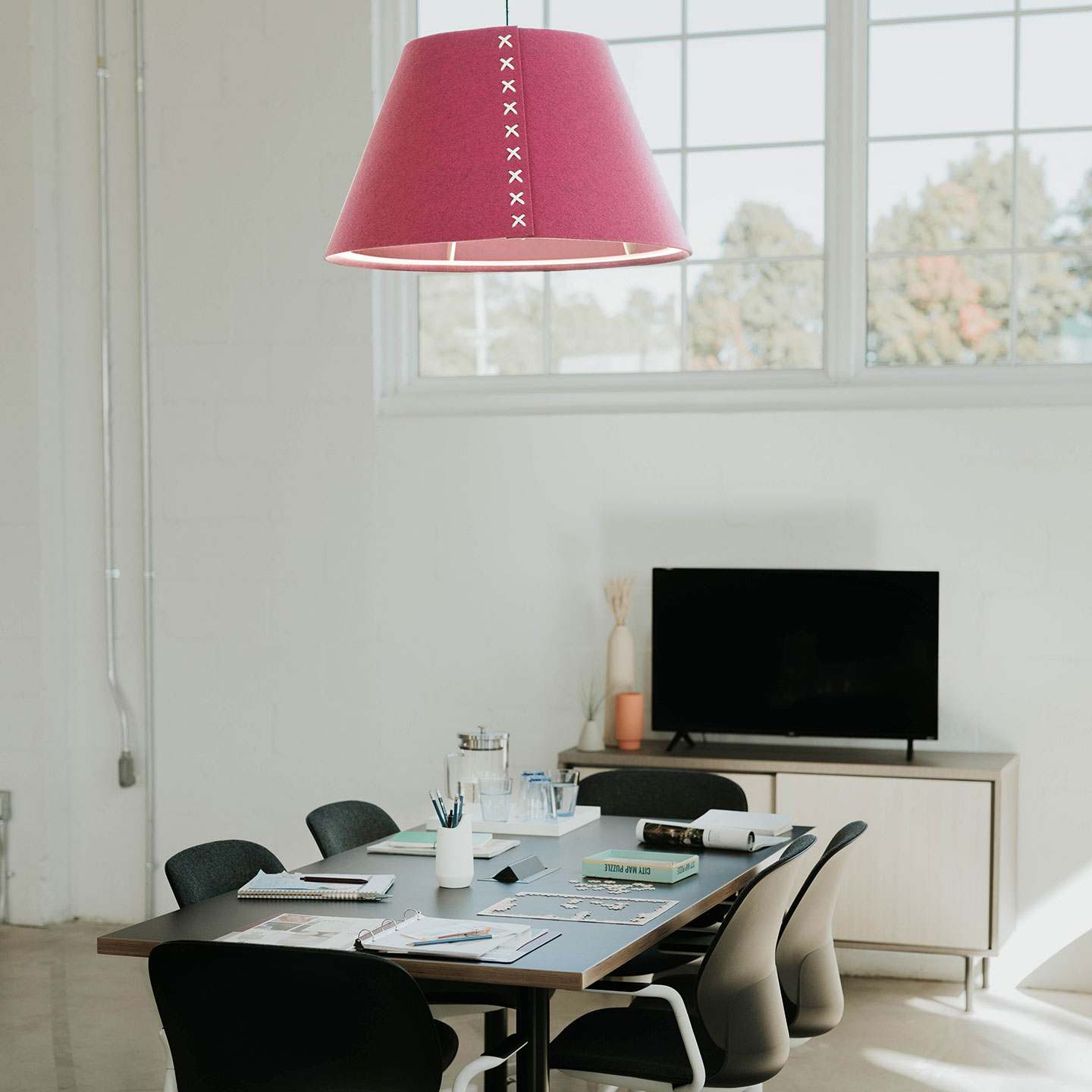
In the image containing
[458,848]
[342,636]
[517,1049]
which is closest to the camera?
[517,1049]

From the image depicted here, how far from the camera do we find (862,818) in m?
4.57

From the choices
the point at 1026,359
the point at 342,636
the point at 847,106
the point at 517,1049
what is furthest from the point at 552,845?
the point at 847,106

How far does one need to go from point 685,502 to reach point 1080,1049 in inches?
84.1

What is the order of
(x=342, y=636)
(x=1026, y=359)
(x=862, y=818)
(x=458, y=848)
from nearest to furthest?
(x=458, y=848)
(x=862, y=818)
(x=1026, y=359)
(x=342, y=636)

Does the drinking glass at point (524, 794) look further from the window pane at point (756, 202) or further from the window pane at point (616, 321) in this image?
the window pane at point (756, 202)

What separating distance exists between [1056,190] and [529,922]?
3.42 m

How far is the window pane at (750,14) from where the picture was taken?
5.14 meters

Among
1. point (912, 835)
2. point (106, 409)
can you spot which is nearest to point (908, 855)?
point (912, 835)

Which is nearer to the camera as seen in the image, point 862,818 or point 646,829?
point 646,829

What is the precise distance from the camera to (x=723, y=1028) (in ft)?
9.08

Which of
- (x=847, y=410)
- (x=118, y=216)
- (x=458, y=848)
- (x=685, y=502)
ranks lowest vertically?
(x=458, y=848)

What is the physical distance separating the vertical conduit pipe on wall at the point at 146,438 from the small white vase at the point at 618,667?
183 centimetres

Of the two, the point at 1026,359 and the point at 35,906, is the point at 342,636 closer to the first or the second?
the point at 35,906

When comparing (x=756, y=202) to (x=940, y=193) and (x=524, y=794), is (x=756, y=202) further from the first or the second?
(x=524, y=794)
